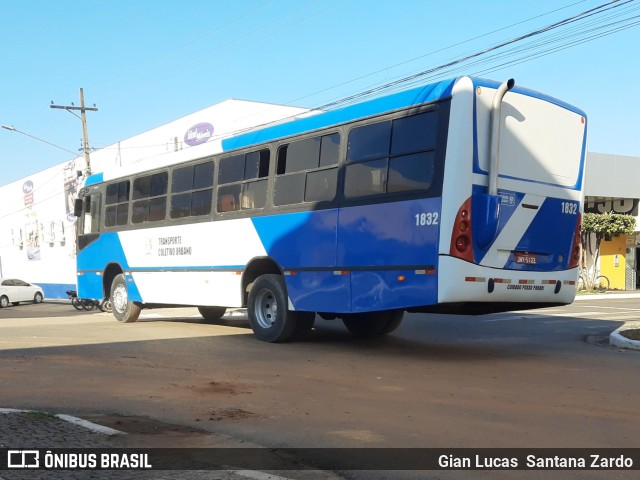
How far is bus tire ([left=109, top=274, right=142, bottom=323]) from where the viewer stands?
16.4 meters

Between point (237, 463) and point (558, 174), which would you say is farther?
point (558, 174)

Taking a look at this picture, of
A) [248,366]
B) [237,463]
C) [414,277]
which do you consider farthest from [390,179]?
[237,463]

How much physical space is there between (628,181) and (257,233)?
26.3 meters

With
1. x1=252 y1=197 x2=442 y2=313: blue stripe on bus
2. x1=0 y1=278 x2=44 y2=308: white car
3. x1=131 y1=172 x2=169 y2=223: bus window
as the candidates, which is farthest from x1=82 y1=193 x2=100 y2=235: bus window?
x1=0 y1=278 x2=44 y2=308: white car

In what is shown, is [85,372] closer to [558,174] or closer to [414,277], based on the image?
[414,277]

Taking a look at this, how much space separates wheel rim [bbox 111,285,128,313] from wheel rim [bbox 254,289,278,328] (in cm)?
534

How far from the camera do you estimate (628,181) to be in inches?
1323

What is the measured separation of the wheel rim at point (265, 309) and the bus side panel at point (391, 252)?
2006mm

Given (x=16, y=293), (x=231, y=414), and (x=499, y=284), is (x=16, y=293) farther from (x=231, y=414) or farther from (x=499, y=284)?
(x=231, y=414)

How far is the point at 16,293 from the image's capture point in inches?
1449

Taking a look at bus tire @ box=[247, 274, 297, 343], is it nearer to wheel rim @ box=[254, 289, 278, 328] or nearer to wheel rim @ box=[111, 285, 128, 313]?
wheel rim @ box=[254, 289, 278, 328]

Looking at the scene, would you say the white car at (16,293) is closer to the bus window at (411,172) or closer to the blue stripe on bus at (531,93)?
the bus window at (411,172)

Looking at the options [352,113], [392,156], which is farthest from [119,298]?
[392,156]

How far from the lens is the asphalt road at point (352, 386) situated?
19.6 feet
